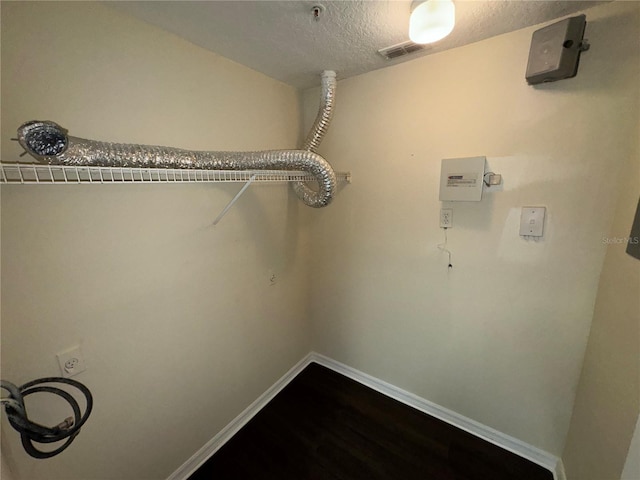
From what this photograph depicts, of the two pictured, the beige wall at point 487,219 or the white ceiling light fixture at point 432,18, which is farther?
the beige wall at point 487,219

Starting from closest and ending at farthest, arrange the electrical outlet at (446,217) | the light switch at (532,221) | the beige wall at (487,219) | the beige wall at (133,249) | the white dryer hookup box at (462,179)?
1. the beige wall at (133,249)
2. the beige wall at (487,219)
3. the light switch at (532,221)
4. the white dryer hookup box at (462,179)
5. the electrical outlet at (446,217)

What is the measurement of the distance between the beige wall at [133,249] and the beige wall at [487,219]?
73 centimetres

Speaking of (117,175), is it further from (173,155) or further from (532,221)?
(532,221)

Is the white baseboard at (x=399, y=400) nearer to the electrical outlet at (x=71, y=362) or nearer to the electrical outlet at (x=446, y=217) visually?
the electrical outlet at (x=71, y=362)

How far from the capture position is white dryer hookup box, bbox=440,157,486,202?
1.34m

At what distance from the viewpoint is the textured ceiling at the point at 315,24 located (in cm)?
100

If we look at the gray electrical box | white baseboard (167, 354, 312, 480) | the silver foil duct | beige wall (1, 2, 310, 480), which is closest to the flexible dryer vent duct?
the silver foil duct

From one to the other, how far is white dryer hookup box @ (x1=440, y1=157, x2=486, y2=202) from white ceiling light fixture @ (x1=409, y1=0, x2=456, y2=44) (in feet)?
2.13

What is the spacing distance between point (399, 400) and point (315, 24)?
2448 millimetres

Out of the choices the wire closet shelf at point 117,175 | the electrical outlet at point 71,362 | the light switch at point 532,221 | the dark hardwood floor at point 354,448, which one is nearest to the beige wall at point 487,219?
the light switch at point 532,221

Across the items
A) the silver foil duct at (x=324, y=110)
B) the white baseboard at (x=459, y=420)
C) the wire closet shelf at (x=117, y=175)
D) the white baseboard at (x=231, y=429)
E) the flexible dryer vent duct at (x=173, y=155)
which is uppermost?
the silver foil duct at (x=324, y=110)

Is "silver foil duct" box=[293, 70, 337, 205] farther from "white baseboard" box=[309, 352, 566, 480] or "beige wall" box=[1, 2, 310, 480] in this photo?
"white baseboard" box=[309, 352, 566, 480]

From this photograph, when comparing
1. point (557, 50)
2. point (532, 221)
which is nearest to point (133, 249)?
point (532, 221)

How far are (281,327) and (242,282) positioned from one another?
2.01 feet
